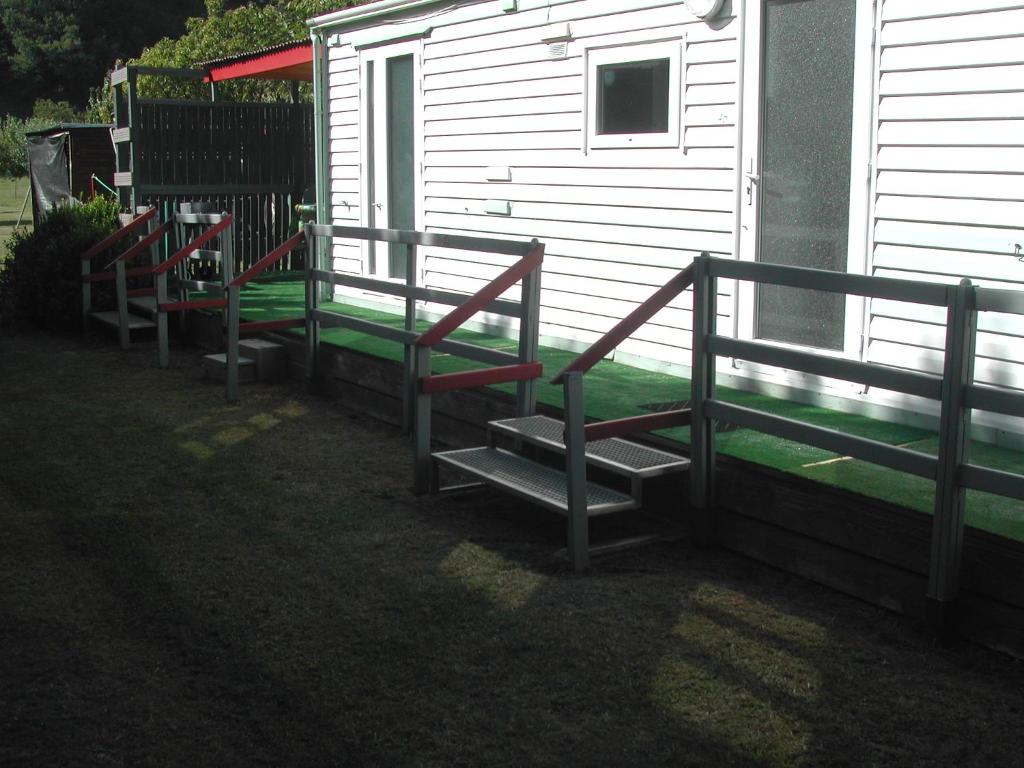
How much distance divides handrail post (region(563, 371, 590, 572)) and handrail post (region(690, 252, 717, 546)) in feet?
1.44

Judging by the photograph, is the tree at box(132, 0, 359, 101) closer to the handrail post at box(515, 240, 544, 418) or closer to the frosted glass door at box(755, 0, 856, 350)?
the frosted glass door at box(755, 0, 856, 350)

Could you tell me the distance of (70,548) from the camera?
4.83m

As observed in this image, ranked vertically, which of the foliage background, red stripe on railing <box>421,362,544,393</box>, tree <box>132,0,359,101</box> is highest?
the foliage background

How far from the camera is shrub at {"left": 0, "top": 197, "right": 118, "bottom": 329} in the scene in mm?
10602

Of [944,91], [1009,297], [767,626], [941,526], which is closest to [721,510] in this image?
[767,626]

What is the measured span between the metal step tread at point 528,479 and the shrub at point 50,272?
6318 millimetres

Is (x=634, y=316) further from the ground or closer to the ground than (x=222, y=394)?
further from the ground

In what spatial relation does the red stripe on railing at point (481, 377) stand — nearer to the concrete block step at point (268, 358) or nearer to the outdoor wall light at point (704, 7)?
the outdoor wall light at point (704, 7)

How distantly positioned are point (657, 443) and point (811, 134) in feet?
6.21

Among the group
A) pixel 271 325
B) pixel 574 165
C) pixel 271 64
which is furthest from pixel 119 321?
pixel 574 165

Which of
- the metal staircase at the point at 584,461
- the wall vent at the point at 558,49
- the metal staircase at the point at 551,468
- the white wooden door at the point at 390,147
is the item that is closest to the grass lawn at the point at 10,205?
the white wooden door at the point at 390,147

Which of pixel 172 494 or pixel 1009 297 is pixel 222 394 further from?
pixel 1009 297

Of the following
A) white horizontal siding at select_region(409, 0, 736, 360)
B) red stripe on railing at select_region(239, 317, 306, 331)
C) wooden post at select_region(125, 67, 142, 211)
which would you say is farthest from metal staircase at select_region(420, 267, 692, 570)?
wooden post at select_region(125, 67, 142, 211)

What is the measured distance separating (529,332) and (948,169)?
1.97 m
